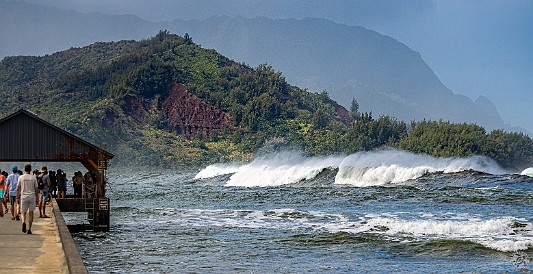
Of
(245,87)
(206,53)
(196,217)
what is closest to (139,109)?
(245,87)

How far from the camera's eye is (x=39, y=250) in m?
17.5

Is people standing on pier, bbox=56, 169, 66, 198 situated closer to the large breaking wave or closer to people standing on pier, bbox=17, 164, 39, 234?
people standing on pier, bbox=17, 164, 39, 234

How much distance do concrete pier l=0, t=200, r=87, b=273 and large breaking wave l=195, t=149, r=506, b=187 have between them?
44.1 meters

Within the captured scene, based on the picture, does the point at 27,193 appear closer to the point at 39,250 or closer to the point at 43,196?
the point at 39,250

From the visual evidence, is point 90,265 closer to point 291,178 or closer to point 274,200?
point 274,200

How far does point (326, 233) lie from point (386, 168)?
129 feet

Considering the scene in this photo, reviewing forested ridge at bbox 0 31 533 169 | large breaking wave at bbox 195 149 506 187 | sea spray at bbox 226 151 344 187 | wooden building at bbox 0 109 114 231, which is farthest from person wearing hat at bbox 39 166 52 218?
forested ridge at bbox 0 31 533 169

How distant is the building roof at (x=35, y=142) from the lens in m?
31.4

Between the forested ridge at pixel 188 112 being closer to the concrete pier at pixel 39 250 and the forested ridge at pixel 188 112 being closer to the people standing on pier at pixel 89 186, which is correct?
the people standing on pier at pixel 89 186

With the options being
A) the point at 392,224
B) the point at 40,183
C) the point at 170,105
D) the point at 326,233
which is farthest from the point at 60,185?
the point at 170,105

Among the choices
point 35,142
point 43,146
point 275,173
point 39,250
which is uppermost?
point 35,142

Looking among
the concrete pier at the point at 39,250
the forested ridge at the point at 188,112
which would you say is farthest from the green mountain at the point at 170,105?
the concrete pier at the point at 39,250

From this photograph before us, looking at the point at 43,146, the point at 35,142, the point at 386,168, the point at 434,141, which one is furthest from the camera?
the point at 434,141

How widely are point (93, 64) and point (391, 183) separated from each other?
479 feet
